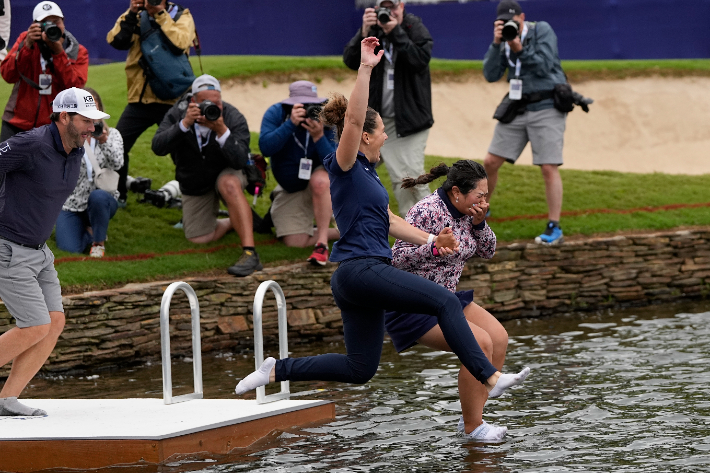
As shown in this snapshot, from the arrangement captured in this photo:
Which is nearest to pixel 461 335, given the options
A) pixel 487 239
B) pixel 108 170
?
pixel 487 239

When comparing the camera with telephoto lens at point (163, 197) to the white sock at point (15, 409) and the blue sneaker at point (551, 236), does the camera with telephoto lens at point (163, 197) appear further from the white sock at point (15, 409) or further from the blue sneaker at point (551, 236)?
the white sock at point (15, 409)

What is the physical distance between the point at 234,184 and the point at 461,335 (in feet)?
17.8

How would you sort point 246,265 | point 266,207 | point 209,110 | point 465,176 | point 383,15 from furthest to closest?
point 266,207 → point 383,15 → point 246,265 → point 209,110 → point 465,176

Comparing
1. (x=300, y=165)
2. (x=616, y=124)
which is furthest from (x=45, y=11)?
(x=616, y=124)

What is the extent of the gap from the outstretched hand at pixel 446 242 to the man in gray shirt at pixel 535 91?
5927mm

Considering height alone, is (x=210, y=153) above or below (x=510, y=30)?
below

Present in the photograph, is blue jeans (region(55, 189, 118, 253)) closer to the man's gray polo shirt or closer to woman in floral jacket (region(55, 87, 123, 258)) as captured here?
woman in floral jacket (region(55, 87, 123, 258))

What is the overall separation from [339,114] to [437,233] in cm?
101

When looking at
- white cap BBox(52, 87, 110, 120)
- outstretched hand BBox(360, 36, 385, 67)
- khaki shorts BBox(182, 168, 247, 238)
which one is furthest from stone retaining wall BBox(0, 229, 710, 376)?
outstretched hand BBox(360, 36, 385, 67)

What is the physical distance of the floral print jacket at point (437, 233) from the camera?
6375mm

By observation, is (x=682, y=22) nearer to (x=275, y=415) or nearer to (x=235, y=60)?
(x=235, y=60)

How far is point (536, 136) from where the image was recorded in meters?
11.6

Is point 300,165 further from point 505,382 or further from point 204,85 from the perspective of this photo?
point 505,382

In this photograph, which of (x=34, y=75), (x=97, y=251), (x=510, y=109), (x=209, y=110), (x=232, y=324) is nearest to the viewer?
(x=209, y=110)
